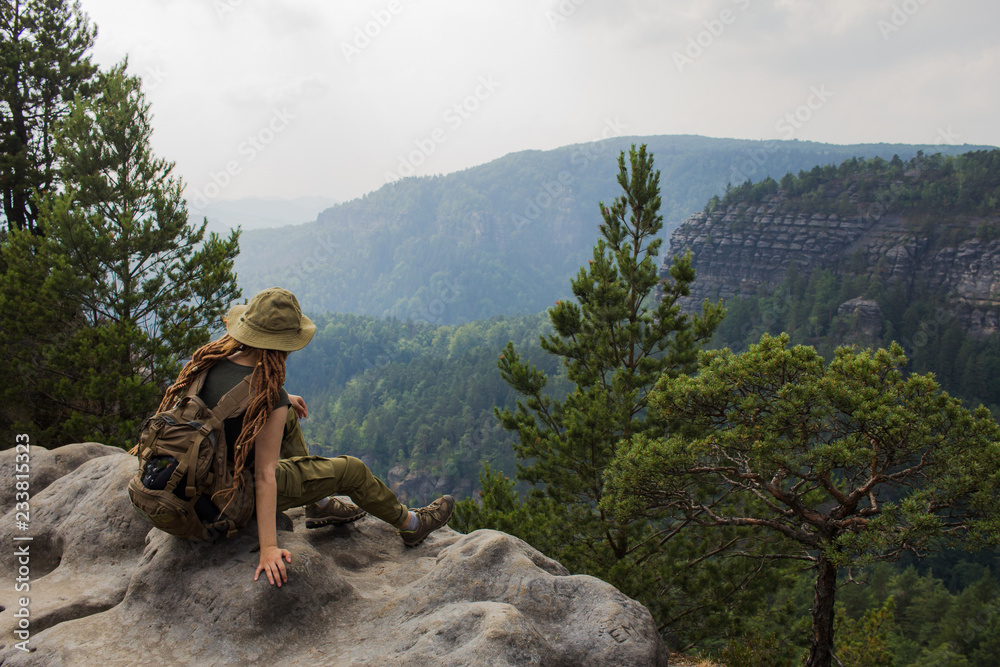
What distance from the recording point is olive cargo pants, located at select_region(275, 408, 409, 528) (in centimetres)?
370

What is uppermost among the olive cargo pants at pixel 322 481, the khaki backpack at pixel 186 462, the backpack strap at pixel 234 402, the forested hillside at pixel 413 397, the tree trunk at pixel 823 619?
the backpack strap at pixel 234 402

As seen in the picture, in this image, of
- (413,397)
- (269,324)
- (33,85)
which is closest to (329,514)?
(269,324)

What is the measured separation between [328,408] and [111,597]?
12918 cm

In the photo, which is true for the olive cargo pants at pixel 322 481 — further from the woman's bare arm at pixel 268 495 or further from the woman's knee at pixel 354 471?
the woman's bare arm at pixel 268 495

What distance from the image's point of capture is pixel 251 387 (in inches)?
130

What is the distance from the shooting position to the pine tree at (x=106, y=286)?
11.4m

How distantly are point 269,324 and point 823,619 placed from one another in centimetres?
676

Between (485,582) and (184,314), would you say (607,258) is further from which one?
(485,582)

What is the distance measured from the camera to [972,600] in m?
38.3

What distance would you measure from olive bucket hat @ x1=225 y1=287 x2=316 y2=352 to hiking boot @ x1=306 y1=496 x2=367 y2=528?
1525mm

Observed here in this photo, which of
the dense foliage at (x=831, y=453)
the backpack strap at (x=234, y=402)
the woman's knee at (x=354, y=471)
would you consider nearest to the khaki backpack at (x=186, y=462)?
the backpack strap at (x=234, y=402)

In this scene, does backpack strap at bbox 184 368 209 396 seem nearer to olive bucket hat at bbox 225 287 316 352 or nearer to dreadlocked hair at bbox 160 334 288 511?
dreadlocked hair at bbox 160 334 288 511

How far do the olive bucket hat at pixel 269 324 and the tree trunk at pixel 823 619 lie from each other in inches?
242

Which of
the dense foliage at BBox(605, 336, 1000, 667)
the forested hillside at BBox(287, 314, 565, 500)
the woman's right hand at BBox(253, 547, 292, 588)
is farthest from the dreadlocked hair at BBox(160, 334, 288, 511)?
the forested hillside at BBox(287, 314, 565, 500)
